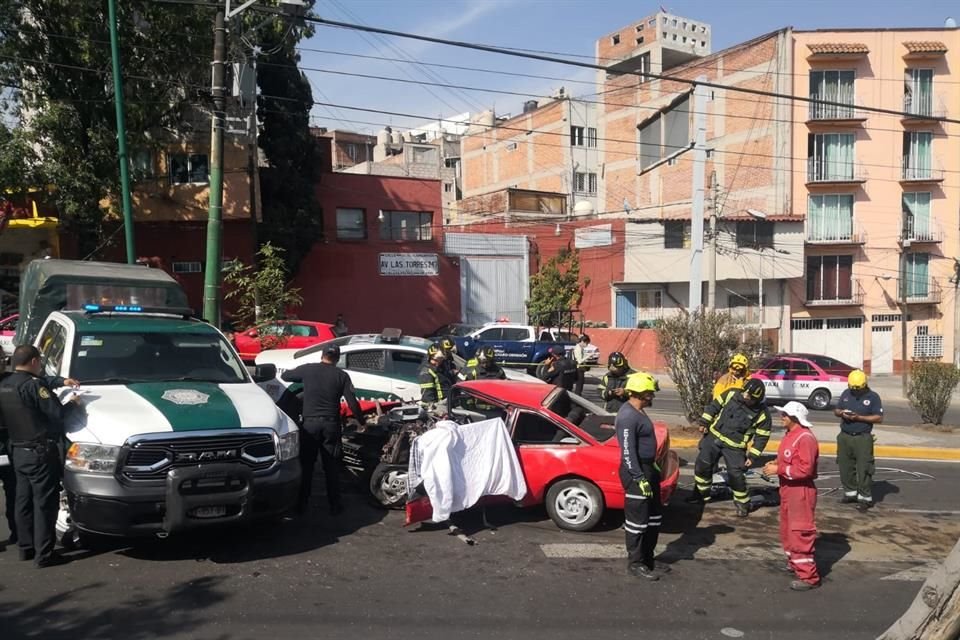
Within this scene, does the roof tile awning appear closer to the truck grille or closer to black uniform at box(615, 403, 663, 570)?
black uniform at box(615, 403, 663, 570)

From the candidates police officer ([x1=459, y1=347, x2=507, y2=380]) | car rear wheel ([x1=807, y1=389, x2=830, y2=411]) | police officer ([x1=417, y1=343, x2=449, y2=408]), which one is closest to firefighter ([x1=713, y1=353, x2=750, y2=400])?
police officer ([x1=417, y1=343, x2=449, y2=408])

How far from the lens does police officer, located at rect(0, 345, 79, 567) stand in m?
5.86

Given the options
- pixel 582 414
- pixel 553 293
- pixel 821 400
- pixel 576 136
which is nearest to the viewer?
pixel 582 414

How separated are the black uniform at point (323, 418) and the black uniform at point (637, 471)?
2866 mm

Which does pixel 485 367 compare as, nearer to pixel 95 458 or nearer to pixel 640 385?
pixel 640 385

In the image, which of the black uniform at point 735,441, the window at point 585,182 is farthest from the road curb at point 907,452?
the window at point 585,182

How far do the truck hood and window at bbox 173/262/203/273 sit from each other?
21291 millimetres

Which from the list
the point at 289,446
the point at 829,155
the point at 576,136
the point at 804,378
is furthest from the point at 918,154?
the point at 289,446

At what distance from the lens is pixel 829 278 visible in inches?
1443

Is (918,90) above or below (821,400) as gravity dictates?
above

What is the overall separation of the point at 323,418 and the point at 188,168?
2053 centimetres

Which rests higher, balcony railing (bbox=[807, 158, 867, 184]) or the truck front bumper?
balcony railing (bbox=[807, 158, 867, 184])

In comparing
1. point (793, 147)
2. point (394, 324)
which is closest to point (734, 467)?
point (394, 324)

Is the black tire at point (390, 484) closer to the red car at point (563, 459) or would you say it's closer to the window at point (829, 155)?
the red car at point (563, 459)
